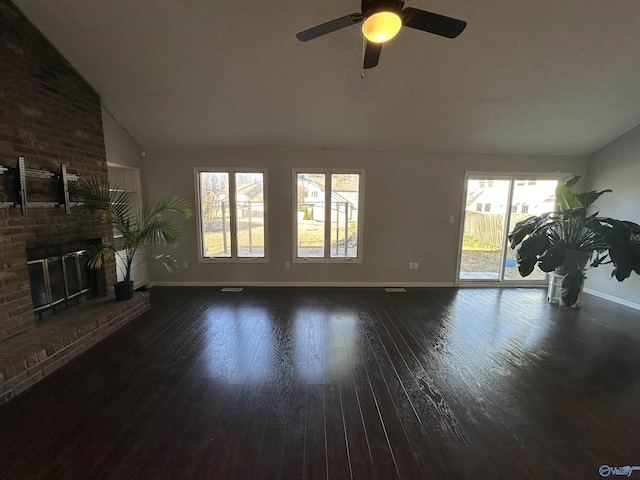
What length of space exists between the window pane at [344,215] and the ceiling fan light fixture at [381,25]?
122 inches

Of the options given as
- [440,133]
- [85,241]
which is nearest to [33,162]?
[85,241]

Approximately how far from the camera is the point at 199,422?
74.5 inches

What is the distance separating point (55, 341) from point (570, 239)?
619 centimetres

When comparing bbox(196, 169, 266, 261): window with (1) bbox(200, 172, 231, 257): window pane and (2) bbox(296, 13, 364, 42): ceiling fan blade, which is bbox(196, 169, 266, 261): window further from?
(2) bbox(296, 13, 364, 42): ceiling fan blade

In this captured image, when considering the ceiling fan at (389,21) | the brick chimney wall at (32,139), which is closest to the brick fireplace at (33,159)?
the brick chimney wall at (32,139)

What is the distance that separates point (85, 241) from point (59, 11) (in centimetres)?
232

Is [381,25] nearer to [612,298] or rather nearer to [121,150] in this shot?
[121,150]

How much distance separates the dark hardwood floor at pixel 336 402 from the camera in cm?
162

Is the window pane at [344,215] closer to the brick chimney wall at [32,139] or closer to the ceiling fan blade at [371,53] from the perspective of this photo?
the ceiling fan blade at [371,53]

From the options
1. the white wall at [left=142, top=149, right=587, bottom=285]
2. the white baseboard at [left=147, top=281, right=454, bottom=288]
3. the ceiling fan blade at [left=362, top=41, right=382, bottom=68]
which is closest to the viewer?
the ceiling fan blade at [left=362, top=41, right=382, bottom=68]

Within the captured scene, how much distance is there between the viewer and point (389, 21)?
1647mm

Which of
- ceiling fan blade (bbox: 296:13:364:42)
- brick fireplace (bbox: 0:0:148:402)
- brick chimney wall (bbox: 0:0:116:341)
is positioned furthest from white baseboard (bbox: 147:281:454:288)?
ceiling fan blade (bbox: 296:13:364:42)

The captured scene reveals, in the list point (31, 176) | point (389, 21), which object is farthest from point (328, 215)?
point (31, 176)

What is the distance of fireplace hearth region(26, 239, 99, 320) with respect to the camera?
281 centimetres
